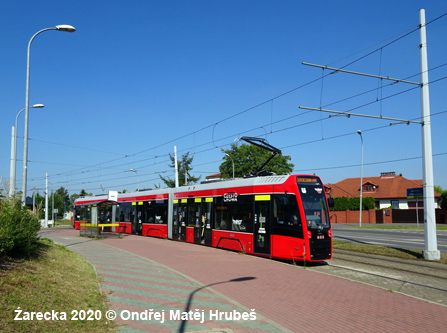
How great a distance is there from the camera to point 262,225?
15227 millimetres

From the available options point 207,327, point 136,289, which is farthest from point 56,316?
point 136,289

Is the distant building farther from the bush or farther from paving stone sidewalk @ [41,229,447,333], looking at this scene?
the bush

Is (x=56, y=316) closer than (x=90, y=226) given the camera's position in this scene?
Yes

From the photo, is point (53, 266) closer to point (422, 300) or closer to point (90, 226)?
point (422, 300)

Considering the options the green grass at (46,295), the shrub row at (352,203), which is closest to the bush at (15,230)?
the green grass at (46,295)

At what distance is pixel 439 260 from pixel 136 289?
12151 millimetres

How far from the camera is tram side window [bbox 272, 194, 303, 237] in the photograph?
13.8 m

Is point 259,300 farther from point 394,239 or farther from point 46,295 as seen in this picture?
point 394,239

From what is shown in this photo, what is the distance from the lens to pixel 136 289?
29.9ft

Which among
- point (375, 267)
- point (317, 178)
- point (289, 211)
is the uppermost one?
point (317, 178)

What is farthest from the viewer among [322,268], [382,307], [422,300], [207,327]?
[322,268]

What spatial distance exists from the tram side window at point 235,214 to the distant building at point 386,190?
49.6m

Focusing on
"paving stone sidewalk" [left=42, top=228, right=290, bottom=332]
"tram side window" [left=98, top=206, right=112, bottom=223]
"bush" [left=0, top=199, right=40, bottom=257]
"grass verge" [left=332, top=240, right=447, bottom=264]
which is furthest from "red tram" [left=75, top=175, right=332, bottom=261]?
"bush" [left=0, top=199, right=40, bottom=257]

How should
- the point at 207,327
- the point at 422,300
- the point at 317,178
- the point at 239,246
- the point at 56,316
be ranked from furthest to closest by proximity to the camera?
the point at 239,246, the point at 317,178, the point at 422,300, the point at 207,327, the point at 56,316
